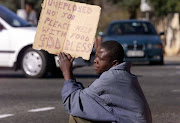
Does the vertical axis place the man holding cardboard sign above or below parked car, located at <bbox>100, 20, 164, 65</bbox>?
above

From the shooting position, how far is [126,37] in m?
21.2

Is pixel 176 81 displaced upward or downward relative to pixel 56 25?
downward

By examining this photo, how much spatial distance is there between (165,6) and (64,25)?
29768 millimetres

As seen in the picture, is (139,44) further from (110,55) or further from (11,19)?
(110,55)

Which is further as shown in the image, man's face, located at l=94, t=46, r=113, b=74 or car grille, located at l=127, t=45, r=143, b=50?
car grille, located at l=127, t=45, r=143, b=50

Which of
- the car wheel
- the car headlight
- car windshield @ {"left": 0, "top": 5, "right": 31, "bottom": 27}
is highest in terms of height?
car windshield @ {"left": 0, "top": 5, "right": 31, "bottom": 27}

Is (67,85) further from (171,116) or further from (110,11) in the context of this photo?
(110,11)

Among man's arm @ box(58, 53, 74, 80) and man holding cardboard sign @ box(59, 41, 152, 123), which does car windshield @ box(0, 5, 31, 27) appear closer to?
man's arm @ box(58, 53, 74, 80)

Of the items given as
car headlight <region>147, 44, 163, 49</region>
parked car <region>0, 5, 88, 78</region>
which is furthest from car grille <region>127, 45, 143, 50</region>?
parked car <region>0, 5, 88, 78</region>

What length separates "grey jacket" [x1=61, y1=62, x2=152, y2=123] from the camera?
17.8 ft

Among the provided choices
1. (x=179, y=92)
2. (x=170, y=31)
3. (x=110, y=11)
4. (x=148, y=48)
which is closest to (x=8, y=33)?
(x=179, y=92)

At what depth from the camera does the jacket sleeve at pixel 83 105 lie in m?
5.44

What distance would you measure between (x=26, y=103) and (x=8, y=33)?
4.78 m

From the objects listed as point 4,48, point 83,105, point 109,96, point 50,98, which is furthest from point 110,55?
point 4,48
